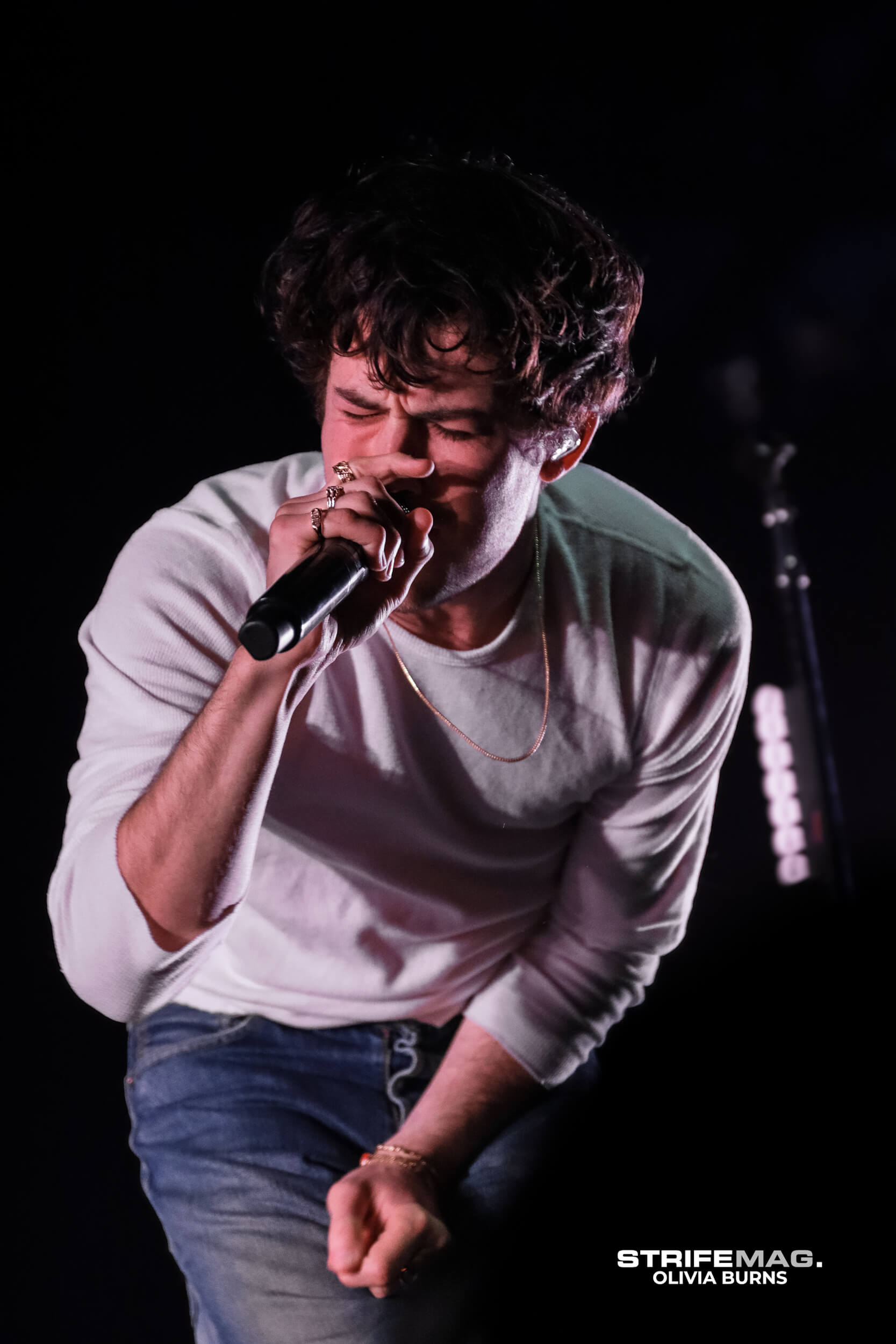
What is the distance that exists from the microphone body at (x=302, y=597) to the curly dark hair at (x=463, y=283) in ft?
0.98

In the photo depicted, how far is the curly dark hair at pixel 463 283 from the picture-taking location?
1108 mm

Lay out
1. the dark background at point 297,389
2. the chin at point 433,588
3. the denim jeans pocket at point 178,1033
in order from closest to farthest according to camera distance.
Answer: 1. the chin at point 433,588
2. the denim jeans pocket at point 178,1033
3. the dark background at point 297,389

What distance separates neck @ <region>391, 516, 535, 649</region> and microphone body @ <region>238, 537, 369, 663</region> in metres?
0.32

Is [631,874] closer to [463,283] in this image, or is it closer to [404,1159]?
[404,1159]

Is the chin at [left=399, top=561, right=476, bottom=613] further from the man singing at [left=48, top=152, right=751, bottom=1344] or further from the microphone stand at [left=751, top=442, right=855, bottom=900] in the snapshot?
the microphone stand at [left=751, top=442, right=855, bottom=900]

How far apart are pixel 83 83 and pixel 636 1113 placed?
1766 mm

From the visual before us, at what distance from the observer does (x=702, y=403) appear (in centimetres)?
195

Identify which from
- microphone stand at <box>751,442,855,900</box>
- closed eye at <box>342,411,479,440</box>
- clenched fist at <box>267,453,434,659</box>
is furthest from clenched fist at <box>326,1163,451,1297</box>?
microphone stand at <box>751,442,855,900</box>

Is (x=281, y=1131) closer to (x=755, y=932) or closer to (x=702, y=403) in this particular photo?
(x=755, y=932)

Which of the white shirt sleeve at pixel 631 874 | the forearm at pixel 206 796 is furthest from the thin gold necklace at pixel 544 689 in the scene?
the forearm at pixel 206 796

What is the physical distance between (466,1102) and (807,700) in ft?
3.90

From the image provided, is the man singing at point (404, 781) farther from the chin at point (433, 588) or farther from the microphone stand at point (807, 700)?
the microphone stand at point (807, 700)

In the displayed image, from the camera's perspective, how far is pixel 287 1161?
1.18 m

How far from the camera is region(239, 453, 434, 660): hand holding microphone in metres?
0.77
